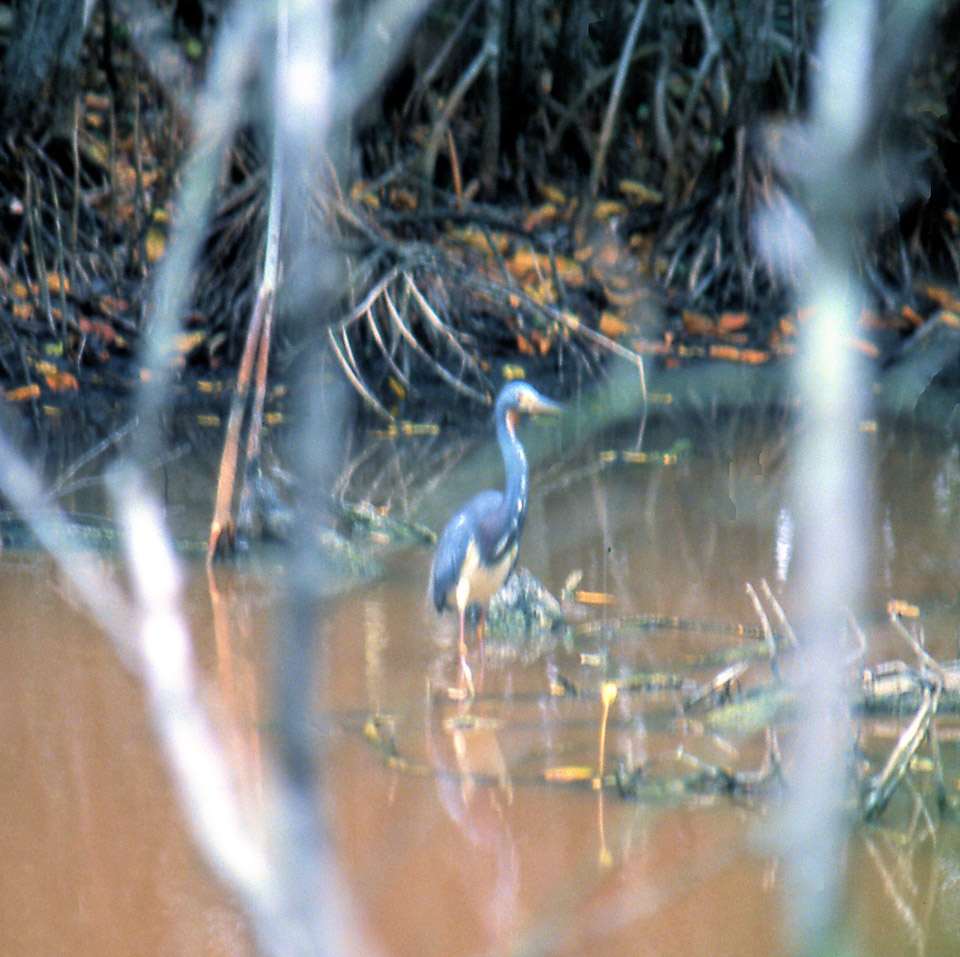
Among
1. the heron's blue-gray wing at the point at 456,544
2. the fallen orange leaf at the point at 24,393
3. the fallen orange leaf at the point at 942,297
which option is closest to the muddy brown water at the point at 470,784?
the heron's blue-gray wing at the point at 456,544

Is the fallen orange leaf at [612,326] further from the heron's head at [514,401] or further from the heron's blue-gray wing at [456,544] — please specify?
the heron's blue-gray wing at [456,544]

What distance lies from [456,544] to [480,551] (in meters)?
0.12

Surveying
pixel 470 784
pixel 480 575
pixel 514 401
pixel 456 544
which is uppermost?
pixel 514 401

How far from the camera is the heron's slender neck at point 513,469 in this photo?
13.1 ft

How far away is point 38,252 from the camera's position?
21.3 ft

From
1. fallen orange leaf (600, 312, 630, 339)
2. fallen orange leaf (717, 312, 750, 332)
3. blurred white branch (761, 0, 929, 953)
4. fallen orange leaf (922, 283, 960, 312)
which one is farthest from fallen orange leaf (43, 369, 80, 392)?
blurred white branch (761, 0, 929, 953)

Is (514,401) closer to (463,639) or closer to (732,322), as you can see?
(463,639)

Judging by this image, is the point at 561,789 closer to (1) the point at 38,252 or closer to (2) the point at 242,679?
(2) the point at 242,679

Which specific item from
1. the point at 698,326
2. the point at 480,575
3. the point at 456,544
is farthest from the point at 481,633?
the point at 698,326

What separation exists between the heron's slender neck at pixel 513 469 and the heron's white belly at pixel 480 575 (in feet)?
0.58

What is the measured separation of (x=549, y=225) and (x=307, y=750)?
29.1ft

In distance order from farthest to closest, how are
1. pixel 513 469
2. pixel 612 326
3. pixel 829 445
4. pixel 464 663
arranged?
pixel 612 326, pixel 513 469, pixel 464 663, pixel 829 445

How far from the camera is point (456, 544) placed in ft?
12.7

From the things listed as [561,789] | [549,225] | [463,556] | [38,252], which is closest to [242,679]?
[463,556]
